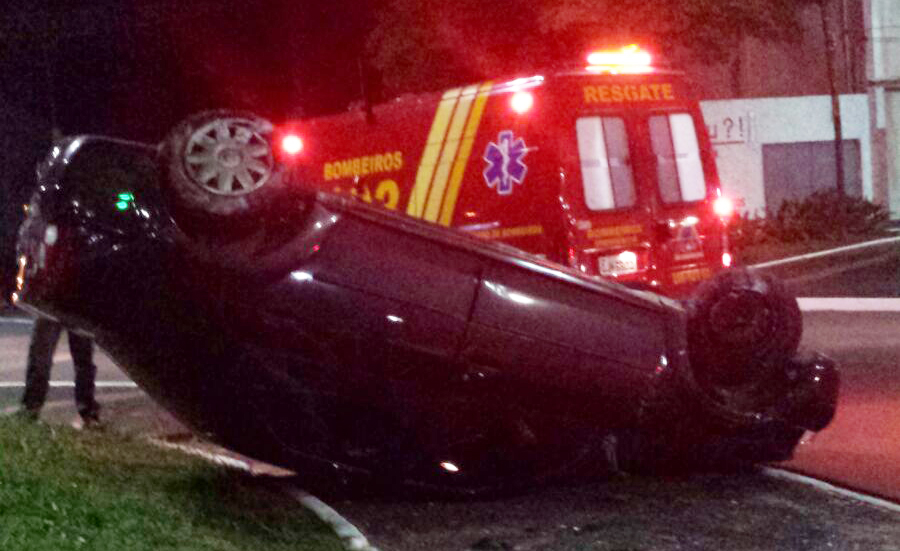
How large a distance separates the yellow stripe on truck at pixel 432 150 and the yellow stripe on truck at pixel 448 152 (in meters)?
0.07

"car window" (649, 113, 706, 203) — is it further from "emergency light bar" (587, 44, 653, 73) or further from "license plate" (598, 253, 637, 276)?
"license plate" (598, 253, 637, 276)

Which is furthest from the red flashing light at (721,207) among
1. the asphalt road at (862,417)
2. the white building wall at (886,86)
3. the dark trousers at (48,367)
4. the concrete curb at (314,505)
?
the white building wall at (886,86)

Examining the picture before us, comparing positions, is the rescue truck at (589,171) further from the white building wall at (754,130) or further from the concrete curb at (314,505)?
the white building wall at (754,130)

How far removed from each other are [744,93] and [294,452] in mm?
32022

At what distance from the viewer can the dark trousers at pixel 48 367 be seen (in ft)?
28.4

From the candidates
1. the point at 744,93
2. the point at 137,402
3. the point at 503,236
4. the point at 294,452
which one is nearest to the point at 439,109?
the point at 503,236

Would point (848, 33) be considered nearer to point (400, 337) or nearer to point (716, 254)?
point (716, 254)

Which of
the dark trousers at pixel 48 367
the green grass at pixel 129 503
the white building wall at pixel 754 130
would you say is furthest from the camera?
the white building wall at pixel 754 130

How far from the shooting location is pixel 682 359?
6160 millimetres

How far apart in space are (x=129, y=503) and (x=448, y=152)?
5.22m

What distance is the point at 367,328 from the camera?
5797 mm

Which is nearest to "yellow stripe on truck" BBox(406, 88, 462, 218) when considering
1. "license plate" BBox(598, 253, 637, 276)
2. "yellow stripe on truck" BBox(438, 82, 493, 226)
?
"yellow stripe on truck" BBox(438, 82, 493, 226)

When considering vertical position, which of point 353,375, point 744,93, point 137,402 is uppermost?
point 744,93

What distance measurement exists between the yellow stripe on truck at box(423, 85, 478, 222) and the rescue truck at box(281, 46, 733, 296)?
1cm
